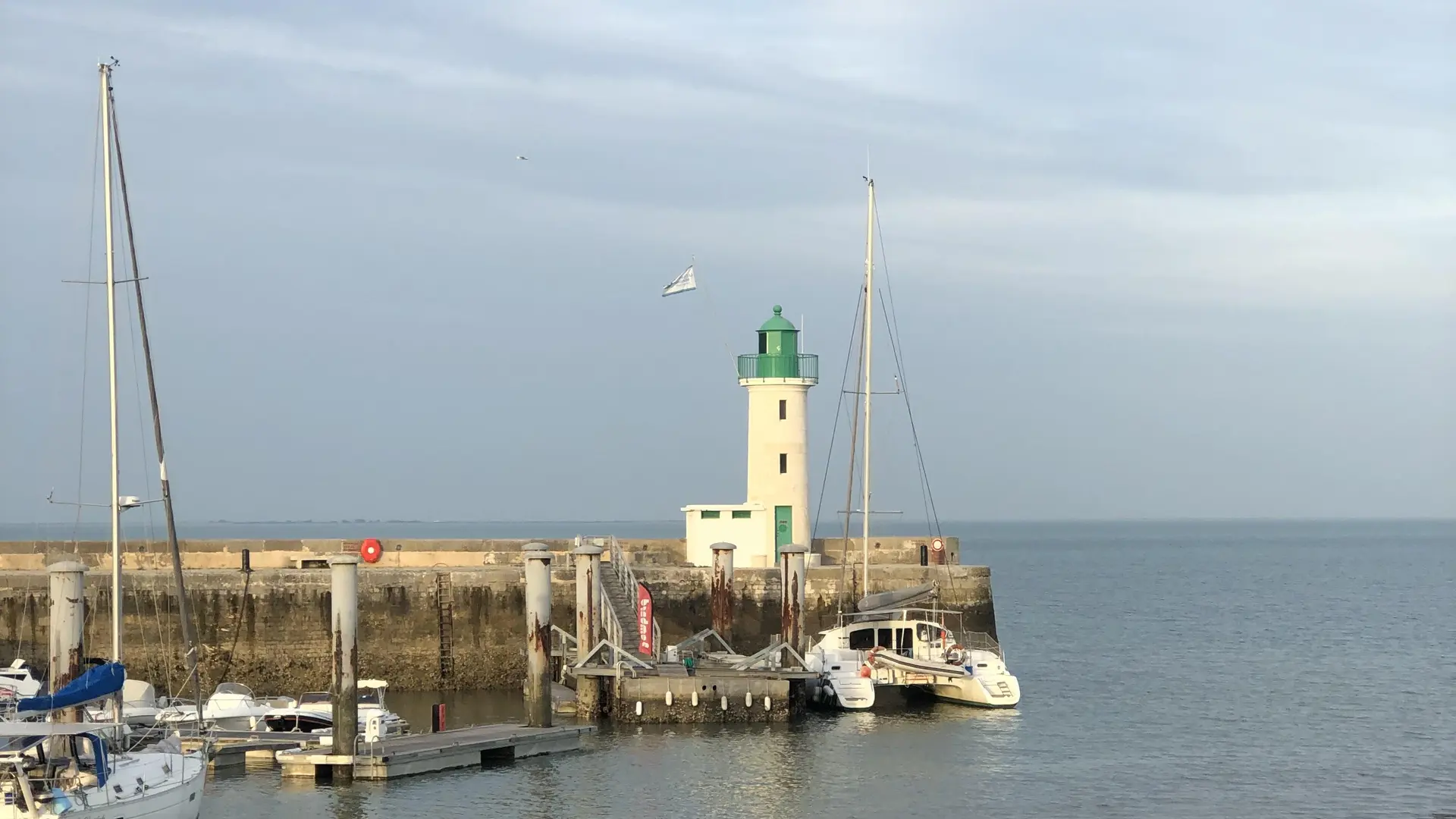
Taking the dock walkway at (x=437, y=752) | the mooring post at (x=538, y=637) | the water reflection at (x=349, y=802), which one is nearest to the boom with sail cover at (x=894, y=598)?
the dock walkway at (x=437, y=752)

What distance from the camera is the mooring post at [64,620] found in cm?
2466

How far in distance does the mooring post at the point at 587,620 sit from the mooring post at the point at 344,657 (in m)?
5.68

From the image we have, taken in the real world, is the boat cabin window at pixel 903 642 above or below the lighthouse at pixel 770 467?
below

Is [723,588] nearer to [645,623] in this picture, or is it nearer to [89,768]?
[645,623]

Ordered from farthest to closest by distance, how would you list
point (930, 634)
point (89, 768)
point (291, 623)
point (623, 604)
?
1. point (930, 634)
2. point (291, 623)
3. point (623, 604)
4. point (89, 768)

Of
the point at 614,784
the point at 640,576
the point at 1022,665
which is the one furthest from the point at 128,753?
the point at 1022,665

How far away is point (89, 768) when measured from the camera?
2048cm

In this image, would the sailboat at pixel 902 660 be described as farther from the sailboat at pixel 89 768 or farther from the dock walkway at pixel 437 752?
the sailboat at pixel 89 768

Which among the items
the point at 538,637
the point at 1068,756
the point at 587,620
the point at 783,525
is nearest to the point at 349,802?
the point at 538,637

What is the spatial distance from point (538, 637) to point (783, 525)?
41.0ft

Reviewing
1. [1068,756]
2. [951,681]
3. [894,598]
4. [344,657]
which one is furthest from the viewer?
[894,598]

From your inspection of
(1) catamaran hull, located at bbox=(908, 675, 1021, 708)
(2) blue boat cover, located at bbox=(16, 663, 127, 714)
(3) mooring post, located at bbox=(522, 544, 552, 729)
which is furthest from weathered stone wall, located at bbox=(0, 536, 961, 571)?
(2) blue boat cover, located at bbox=(16, 663, 127, 714)

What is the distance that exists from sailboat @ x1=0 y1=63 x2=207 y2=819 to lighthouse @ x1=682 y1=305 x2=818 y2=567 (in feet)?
58.3

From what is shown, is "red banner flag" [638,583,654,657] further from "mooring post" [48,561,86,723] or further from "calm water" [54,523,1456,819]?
"mooring post" [48,561,86,723]
